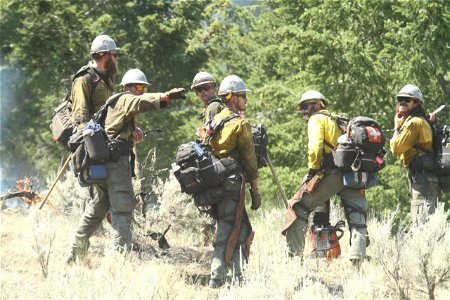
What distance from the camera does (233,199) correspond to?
24.1 feet

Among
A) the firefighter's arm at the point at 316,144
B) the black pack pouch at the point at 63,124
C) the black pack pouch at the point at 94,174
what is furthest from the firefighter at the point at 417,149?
the black pack pouch at the point at 63,124

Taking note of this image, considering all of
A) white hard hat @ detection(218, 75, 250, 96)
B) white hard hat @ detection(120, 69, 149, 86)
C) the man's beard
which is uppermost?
the man's beard

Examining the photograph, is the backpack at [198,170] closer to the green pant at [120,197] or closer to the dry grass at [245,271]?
the green pant at [120,197]

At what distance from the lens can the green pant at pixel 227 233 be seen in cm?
729

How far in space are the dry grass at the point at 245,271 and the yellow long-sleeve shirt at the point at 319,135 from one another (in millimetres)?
1042

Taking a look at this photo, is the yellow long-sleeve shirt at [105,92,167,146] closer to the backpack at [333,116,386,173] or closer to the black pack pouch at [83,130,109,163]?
the black pack pouch at [83,130,109,163]

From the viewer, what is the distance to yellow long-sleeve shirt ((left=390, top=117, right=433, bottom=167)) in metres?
8.41

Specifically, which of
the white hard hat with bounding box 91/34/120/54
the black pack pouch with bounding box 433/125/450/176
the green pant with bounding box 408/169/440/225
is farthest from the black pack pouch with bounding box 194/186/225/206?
the black pack pouch with bounding box 433/125/450/176

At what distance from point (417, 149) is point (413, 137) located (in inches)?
11.0

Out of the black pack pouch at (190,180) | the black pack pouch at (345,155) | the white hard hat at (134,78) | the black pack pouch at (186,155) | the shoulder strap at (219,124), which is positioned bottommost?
the black pack pouch at (190,180)

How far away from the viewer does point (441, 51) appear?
12367mm

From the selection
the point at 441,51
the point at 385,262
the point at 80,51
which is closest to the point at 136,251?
the point at 385,262

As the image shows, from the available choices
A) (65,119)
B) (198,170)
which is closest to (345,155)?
(198,170)

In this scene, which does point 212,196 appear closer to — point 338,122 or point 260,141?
point 260,141
